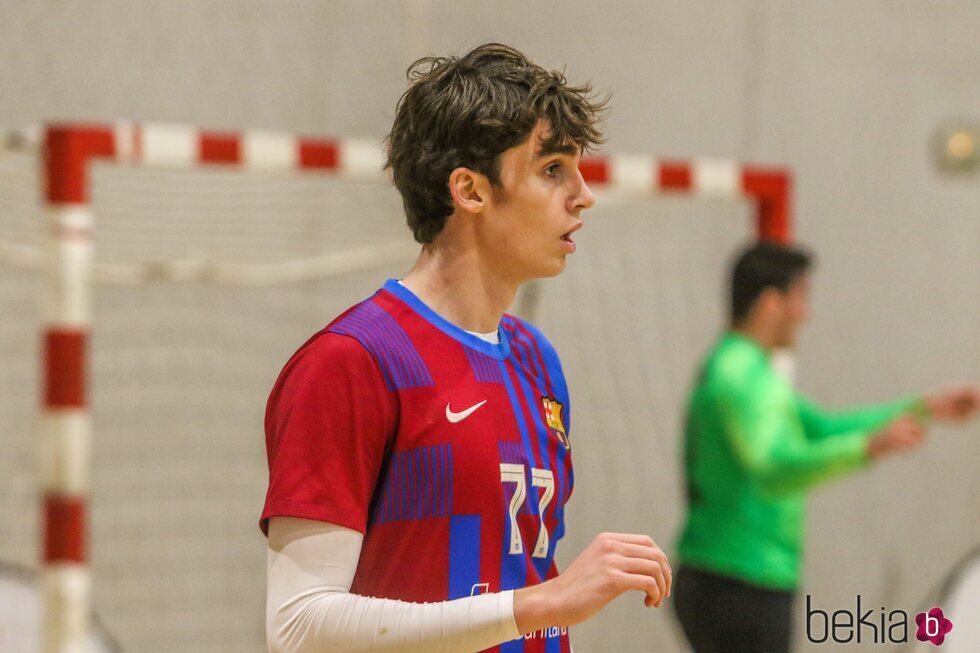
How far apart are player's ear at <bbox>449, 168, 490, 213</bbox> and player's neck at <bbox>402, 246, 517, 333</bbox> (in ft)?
0.21

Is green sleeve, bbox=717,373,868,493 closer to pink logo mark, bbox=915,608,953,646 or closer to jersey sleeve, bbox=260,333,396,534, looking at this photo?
pink logo mark, bbox=915,608,953,646

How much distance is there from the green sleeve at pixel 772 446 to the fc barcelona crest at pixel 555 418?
149 cm

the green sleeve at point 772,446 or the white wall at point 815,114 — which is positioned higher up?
the white wall at point 815,114

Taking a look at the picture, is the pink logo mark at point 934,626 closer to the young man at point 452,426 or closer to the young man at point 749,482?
the young man at point 749,482

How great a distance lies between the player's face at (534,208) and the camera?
1.52m

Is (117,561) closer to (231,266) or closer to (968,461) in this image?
(231,266)

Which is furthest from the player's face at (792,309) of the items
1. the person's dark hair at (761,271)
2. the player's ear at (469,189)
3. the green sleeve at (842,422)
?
the player's ear at (469,189)

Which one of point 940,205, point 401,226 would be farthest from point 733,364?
point 940,205

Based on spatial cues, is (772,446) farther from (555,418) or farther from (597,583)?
(597,583)

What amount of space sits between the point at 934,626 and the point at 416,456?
98.2 inches

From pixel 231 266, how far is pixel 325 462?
1986mm

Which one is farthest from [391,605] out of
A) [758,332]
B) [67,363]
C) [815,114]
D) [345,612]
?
[815,114]

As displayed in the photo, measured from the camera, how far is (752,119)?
14.9 ft

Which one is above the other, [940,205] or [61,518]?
[940,205]
